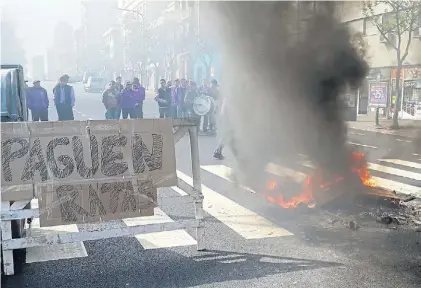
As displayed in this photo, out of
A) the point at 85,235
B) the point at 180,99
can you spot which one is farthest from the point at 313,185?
the point at 180,99

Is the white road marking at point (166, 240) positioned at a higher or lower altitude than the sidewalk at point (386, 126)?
lower

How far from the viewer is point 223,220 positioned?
17.4 ft

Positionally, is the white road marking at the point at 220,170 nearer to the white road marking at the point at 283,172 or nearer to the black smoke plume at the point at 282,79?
the black smoke plume at the point at 282,79

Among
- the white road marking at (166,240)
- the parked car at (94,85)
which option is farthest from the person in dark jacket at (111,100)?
the parked car at (94,85)

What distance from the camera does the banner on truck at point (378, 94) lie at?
661 inches

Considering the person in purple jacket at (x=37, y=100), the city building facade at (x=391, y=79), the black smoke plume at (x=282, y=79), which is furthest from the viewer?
the city building facade at (x=391, y=79)

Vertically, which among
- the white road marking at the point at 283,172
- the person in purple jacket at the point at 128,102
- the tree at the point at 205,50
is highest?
the tree at the point at 205,50

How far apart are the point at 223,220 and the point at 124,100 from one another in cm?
817

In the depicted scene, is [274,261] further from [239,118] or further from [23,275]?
[239,118]

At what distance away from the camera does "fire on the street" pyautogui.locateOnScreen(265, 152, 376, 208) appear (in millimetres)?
6039

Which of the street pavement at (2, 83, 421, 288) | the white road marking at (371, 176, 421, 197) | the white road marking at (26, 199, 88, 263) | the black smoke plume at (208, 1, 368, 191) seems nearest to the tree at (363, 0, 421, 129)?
the black smoke plume at (208, 1, 368, 191)

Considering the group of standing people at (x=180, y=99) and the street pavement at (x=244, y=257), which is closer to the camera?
the street pavement at (x=244, y=257)

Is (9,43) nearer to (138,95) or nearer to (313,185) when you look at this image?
(138,95)

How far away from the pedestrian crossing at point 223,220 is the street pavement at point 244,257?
12mm
